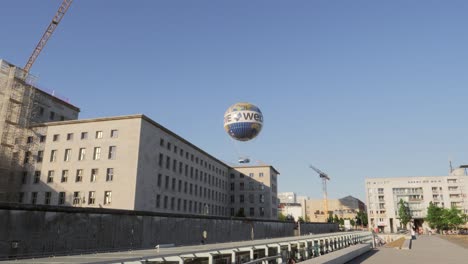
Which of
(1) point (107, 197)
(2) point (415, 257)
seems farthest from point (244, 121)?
(1) point (107, 197)

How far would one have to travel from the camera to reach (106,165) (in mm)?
60188

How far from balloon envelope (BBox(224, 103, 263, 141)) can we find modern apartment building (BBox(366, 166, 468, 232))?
123 metres

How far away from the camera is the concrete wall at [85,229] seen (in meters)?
19.5

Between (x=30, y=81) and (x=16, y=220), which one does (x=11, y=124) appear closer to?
(x=30, y=81)

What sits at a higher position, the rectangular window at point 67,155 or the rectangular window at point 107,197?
the rectangular window at point 67,155

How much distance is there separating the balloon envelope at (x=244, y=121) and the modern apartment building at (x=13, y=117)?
4153 centimetres

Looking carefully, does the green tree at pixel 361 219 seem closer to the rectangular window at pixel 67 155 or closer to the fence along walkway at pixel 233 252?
the fence along walkway at pixel 233 252

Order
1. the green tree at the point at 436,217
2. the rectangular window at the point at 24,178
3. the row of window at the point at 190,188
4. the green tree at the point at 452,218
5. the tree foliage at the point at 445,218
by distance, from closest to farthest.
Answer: the rectangular window at the point at 24,178
the row of window at the point at 190,188
the green tree at the point at 452,218
the tree foliage at the point at 445,218
the green tree at the point at 436,217

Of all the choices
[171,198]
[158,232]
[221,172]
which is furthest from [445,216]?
[158,232]

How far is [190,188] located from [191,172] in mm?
3656

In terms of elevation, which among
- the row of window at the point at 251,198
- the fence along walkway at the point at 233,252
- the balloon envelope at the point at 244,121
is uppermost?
the balloon envelope at the point at 244,121

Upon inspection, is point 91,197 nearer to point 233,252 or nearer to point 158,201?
point 158,201

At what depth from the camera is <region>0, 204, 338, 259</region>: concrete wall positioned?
63.9ft

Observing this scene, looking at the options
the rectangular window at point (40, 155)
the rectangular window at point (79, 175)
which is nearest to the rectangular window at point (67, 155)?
the rectangular window at point (79, 175)
